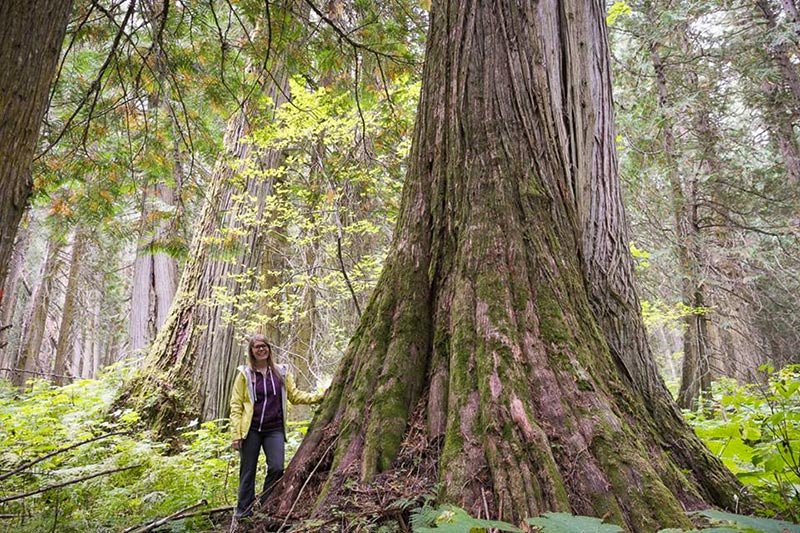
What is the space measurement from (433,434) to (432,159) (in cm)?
165

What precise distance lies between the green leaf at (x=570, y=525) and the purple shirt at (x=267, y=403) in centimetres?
322

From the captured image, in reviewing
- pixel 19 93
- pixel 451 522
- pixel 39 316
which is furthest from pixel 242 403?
pixel 39 316

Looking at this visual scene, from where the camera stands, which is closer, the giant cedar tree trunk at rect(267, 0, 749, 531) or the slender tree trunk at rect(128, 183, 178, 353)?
the giant cedar tree trunk at rect(267, 0, 749, 531)

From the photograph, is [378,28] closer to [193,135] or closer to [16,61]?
[193,135]

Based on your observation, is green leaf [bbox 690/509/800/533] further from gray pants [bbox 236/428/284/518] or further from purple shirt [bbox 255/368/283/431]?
purple shirt [bbox 255/368/283/431]

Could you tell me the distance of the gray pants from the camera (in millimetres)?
3861

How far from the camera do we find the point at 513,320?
7.78 ft

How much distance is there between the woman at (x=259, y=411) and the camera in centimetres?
403

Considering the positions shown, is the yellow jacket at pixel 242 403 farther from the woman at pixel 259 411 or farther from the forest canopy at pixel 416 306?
the forest canopy at pixel 416 306

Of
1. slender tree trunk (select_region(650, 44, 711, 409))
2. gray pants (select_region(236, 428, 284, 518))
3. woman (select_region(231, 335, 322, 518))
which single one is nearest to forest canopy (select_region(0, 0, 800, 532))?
gray pants (select_region(236, 428, 284, 518))

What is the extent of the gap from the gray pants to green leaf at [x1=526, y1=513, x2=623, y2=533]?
2.97 meters

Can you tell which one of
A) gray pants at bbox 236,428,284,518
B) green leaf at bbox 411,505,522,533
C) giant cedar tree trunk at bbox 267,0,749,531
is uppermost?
Answer: giant cedar tree trunk at bbox 267,0,749,531

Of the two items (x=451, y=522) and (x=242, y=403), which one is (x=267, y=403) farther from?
(x=451, y=522)

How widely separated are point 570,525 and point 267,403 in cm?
331
